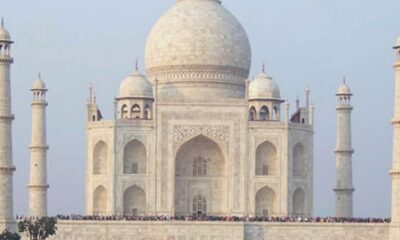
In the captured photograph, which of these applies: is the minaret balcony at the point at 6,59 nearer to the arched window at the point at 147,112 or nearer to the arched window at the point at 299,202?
the arched window at the point at 147,112

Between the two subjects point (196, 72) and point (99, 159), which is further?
point (196, 72)

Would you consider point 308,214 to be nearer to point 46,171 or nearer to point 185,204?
point 185,204

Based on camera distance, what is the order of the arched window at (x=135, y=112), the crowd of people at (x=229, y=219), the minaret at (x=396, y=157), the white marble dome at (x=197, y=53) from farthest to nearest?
the white marble dome at (x=197, y=53)
the arched window at (x=135, y=112)
the crowd of people at (x=229, y=219)
the minaret at (x=396, y=157)

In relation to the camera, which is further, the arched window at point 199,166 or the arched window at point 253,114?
the arched window at point 253,114

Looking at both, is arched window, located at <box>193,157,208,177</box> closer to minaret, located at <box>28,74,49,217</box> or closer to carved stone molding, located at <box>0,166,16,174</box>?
minaret, located at <box>28,74,49,217</box>

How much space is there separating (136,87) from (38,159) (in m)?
4.68

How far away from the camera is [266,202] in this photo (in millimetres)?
47438

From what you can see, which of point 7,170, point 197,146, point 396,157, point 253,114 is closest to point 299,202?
point 253,114

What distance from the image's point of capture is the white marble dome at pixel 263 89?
159 ft

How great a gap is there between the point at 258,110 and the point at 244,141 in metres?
1.84

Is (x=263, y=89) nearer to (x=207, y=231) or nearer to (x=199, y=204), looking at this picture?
(x=199, y=204)

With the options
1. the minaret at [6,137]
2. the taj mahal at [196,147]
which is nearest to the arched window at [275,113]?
the taj mahal at [196,147]

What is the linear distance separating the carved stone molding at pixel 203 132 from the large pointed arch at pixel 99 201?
141 inches

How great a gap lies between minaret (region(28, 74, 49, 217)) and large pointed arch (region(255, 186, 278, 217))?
320 inches
